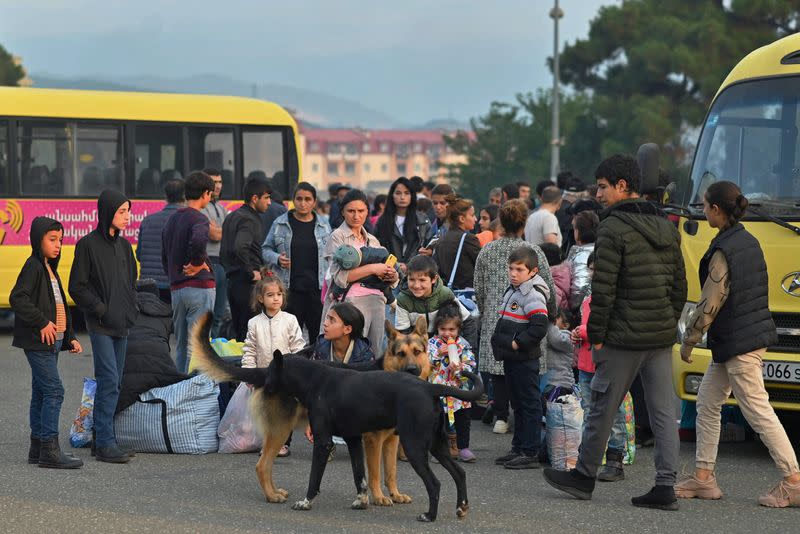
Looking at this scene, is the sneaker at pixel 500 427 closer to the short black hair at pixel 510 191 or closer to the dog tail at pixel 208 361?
the dog tail at pixel 208 361

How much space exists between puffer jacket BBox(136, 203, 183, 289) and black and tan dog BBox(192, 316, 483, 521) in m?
5.24

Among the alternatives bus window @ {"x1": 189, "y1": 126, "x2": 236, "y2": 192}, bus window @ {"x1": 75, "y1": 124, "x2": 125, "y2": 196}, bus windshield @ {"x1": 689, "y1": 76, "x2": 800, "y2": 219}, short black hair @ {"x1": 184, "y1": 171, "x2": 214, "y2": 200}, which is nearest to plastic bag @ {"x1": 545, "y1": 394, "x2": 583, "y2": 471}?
bus windshield @ {"x1": 689, "y1": 76, "x2": 800, "y2": 219}

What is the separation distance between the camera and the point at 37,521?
7.00 meters

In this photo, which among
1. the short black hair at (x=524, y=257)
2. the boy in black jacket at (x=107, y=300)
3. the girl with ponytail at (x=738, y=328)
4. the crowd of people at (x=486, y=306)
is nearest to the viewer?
the crowd of people at (x=486, y=306)

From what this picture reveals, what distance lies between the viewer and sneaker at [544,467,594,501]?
7.63 meters

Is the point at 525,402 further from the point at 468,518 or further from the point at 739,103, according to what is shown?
the point at 739,103

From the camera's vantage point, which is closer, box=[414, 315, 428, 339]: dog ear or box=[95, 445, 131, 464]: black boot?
box=[414, 315, 428, 339]: dog ear

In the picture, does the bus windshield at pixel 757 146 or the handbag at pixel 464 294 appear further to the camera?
the handbag at pixel 464 294

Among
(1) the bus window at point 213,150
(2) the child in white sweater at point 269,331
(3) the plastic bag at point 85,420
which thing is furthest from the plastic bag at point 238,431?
(1) the bus window at point 213,150

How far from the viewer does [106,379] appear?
871 centimetres

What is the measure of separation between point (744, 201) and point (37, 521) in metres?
4.47

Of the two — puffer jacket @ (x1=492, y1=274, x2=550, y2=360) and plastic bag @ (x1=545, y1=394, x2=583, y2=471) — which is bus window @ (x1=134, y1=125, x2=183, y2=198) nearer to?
puffer jacket @ (x1=492, y1=274, x2=550, y2=360)

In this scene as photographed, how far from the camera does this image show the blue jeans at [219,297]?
44.1 ft

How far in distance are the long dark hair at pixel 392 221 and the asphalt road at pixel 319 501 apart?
3.19 meters
